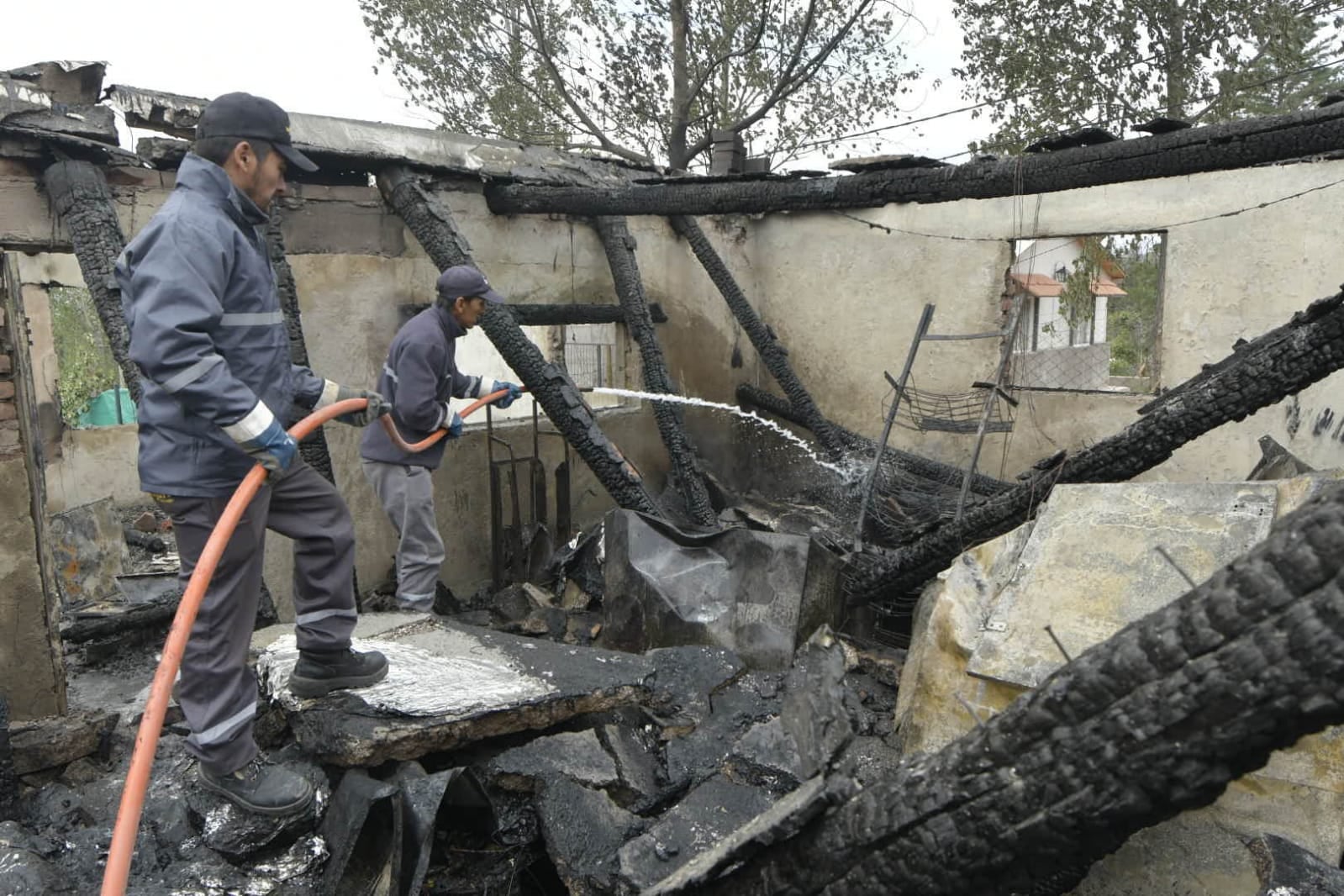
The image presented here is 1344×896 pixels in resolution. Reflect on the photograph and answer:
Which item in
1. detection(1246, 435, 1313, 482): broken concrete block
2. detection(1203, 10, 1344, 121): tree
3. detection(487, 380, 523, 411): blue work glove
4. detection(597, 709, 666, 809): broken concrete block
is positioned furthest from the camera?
detection(1203, 10, 1344, 121): tree

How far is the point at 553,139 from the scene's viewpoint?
50.2 ft

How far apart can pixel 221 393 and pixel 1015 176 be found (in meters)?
4.23

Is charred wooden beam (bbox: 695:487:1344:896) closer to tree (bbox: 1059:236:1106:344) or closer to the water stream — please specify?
the water stream

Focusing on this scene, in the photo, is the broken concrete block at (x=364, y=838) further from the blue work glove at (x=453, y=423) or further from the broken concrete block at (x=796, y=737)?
the blue work glove at (x=453, y=423)

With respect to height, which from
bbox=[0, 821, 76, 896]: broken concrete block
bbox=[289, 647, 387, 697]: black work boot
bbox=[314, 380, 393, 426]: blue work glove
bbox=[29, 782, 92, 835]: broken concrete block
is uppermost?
bbox=[314, 380, 393, 426]: blue work glove

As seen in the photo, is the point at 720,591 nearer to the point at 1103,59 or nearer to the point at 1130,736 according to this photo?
the point at 1130,736

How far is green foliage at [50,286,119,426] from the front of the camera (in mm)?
11883

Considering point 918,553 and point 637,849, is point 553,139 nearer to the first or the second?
point 918,553

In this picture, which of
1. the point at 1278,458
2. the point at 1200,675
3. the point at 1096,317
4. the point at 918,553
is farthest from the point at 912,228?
the point at 1096,317

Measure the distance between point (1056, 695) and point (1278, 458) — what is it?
468cm

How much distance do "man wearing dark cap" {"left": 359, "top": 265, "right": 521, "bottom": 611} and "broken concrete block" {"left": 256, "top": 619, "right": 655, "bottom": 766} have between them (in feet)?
3.58

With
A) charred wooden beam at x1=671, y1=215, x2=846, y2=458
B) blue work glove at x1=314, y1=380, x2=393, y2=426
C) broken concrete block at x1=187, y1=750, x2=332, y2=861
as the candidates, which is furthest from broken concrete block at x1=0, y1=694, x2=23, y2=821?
charred wooden beam at x1=671, y1=215, x2=846, y2=458

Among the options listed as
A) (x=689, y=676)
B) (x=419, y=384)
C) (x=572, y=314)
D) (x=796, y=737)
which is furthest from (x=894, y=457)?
(x=796, y=737)

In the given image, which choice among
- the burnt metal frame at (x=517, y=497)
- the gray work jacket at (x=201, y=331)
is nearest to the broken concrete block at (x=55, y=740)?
the gray work jacket at (x=201, y=331)
